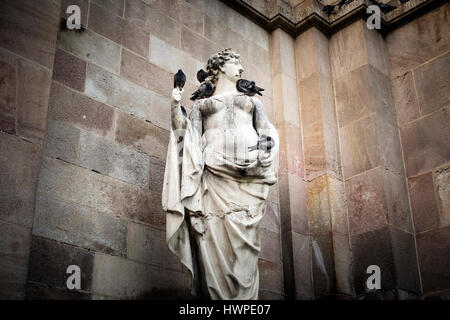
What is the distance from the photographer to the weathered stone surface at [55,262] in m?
6.18

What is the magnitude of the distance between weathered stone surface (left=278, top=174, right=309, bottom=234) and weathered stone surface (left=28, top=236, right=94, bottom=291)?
2.87 m

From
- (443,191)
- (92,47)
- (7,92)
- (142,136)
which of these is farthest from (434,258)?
(7,92)

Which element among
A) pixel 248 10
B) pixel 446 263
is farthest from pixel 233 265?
pixel 248 10

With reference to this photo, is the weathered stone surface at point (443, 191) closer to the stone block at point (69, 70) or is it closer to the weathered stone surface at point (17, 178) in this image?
the stone block at point (69, 70)

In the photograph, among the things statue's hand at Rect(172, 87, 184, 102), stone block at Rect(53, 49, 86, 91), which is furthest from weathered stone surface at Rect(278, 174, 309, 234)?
stone block at Rect(53, 49, 86, 91)

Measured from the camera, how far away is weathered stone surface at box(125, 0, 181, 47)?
8.44 metres

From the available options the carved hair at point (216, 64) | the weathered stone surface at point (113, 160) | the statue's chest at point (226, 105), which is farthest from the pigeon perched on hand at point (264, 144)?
the weathered stone surface at point (113, 160)

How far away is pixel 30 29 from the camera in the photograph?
21.2ft

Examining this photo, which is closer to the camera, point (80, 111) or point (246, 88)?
point (246, 88)

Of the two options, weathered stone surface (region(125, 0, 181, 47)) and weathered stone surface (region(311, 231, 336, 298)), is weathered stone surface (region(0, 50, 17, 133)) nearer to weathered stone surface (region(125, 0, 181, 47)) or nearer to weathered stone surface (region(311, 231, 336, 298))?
weathered stone surface (region(125, 0, 181, 47))

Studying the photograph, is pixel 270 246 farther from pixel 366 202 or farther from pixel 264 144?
pixel 264 144

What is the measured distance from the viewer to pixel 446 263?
25.8ft

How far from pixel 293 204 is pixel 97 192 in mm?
2799

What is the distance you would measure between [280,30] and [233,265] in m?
5.18
